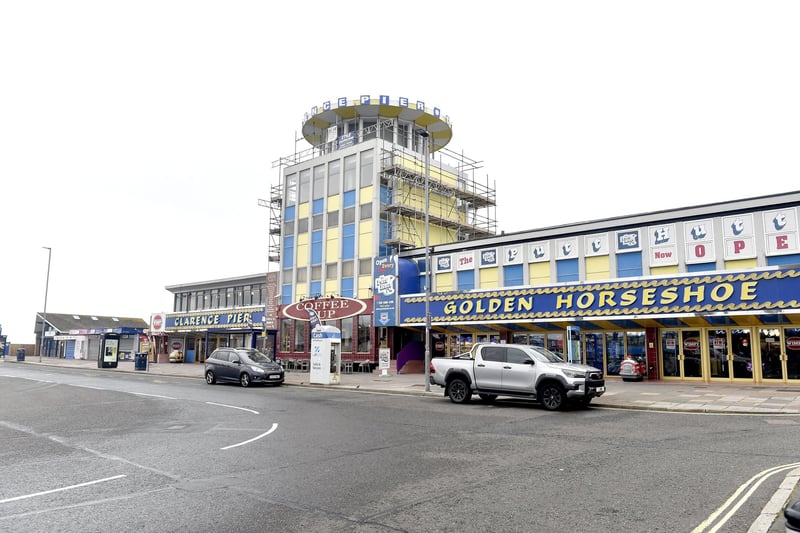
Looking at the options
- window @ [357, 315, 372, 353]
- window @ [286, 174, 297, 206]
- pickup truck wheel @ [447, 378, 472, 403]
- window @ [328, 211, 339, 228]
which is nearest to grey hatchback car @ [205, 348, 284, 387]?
pickup truck wheel @ [447, 378, 472, 403]

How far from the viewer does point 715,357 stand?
77.4 feet

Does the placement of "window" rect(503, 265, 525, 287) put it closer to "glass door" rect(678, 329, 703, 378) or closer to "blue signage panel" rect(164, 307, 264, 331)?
"glass door" rect(678, 329, 703, 378)

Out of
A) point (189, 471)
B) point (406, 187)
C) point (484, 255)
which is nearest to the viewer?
point (189, 471)

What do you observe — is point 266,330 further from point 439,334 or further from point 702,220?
point 702,220

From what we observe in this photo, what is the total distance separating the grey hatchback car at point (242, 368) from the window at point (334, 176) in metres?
16.9

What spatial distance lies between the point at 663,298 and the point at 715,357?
3207 millimetres

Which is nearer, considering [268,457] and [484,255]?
[268,457]

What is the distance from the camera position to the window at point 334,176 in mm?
40375

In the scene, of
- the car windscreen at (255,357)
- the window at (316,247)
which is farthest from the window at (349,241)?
the car windscreen at (255,357)

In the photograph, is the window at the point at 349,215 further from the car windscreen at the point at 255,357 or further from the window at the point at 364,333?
the car windscreen at the point at 255,357

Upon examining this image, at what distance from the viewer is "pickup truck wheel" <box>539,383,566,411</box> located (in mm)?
15500

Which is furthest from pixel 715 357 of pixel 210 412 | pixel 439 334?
pixel 210 412

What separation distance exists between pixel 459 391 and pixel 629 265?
1330 cm

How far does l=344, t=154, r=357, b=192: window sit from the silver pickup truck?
23.1 meters
